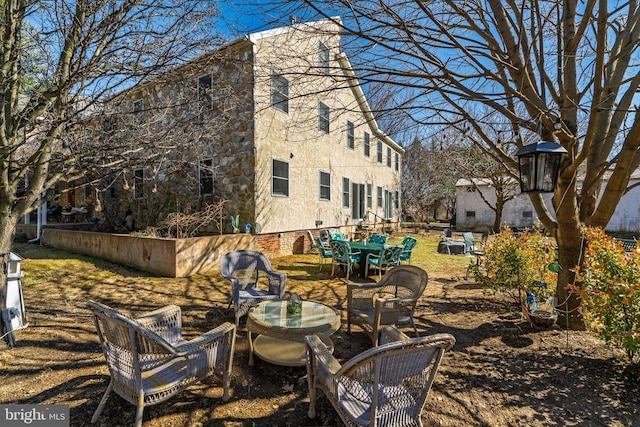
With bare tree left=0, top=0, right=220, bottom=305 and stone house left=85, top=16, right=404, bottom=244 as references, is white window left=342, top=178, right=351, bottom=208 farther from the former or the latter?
bare tree left=0, top=0, right=220, bottom=305

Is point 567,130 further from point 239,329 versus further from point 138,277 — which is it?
point 138,277

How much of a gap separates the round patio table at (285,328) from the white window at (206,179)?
266 inches

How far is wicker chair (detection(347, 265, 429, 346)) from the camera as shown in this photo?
372 cm

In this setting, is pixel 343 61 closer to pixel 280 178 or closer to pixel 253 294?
pixel 280 178

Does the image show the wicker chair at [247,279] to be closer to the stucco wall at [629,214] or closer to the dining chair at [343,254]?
the dining chair at [343,254]

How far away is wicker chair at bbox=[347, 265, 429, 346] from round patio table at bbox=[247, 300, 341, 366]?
0.50 meters

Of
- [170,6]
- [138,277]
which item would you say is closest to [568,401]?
[170,6]

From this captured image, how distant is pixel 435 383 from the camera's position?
3.05 m

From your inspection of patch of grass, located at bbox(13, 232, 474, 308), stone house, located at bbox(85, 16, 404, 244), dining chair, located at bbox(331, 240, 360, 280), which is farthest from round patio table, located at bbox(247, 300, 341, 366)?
stone house, located at bbox(85, 16, 404, 244)

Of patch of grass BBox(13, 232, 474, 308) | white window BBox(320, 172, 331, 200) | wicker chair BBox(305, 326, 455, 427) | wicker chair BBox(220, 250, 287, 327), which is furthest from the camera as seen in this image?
white window BBox(320, 172, 331, 200)

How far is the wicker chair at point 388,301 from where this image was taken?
3716 mm

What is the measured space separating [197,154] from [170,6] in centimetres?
694

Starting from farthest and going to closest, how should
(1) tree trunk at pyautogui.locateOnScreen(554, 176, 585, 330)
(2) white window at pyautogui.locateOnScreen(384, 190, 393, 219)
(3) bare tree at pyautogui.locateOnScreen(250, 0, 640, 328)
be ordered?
(2) white window at pyautogui.locateOnScreen(384, 190, 393, 219) → (1) tree trunk at pyautogui.locateOnScreen(554, 176, 585, 330) → (3) bare tree at pyautogui.locateOnScreen(250, 0, 640, 328)

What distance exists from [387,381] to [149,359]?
2013mm
